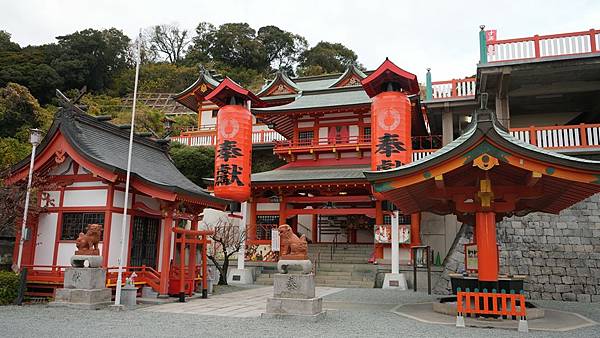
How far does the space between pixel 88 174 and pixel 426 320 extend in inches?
395

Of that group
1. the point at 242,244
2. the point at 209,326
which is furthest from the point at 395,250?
the point at 209,326

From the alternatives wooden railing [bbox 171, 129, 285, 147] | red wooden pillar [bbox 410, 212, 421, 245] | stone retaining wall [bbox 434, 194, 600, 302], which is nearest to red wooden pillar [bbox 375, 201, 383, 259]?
red wooden pillar [bbox 410, 212, 421, 245]

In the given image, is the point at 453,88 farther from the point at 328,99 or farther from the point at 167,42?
the point at 167,42

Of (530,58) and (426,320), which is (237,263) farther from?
(530,58)

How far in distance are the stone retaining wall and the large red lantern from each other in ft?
13.2

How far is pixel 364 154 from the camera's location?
23828 millimetres

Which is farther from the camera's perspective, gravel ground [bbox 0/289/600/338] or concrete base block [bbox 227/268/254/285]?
concrete base block [bbox 227/268/254/285]

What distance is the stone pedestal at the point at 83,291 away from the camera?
11162 mm

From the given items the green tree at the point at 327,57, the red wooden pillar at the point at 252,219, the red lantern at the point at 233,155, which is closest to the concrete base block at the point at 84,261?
the red lantern at the point at 233,155

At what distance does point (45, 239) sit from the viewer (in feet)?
43.9

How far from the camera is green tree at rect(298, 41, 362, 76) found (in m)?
61.2

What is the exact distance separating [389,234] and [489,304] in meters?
9.35

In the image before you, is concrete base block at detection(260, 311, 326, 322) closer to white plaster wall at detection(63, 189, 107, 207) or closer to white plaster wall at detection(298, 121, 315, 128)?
white plaster wall at detection(63, 189, 107, 207)

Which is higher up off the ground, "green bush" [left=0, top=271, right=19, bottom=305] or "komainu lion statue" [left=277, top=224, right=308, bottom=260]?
"komainu lion statue" [left=277, top=224, right=308, bottom=260]
